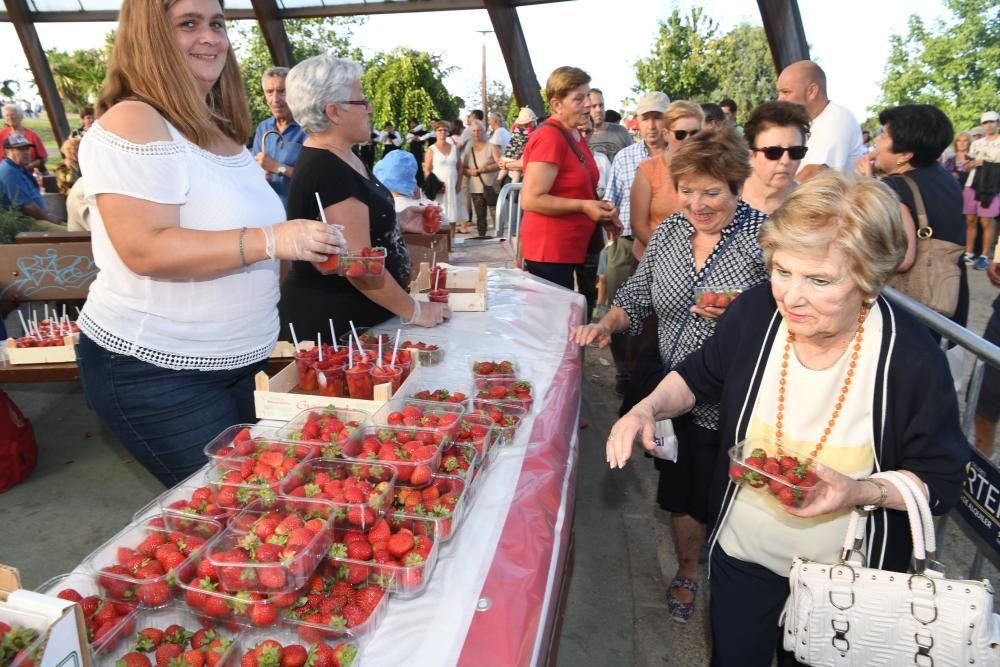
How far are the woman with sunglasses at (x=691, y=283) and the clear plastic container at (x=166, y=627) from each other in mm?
1627

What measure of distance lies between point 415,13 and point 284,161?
589 cm

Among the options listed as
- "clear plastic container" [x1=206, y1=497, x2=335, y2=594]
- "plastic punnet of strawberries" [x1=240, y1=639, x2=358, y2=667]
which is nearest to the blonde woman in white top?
"clear plastic container" [x1=206, y1=497, x2=335, y2=594]

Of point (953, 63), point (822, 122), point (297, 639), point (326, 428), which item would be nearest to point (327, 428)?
point (326, 428)

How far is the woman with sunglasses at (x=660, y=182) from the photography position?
3.94m

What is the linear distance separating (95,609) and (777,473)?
1255 mm

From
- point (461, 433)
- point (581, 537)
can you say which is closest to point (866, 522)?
point (461, 433)

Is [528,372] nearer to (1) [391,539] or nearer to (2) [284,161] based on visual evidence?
(1) [391,539]

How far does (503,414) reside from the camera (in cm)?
183

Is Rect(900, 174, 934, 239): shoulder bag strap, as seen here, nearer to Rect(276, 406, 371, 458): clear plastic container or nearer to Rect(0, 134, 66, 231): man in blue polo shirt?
Rect(276, 406, 371, 458): clear plastic container

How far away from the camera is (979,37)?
15250mm

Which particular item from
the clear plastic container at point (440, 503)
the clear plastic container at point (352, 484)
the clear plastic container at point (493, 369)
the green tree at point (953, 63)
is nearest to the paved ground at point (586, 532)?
the clear plastic container at point (493, 369)

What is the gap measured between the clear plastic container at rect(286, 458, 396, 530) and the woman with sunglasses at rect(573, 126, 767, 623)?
4.09 feet

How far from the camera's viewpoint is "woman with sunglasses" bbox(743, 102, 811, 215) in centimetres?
288

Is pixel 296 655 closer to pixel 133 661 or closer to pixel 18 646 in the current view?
pixel 133 661
